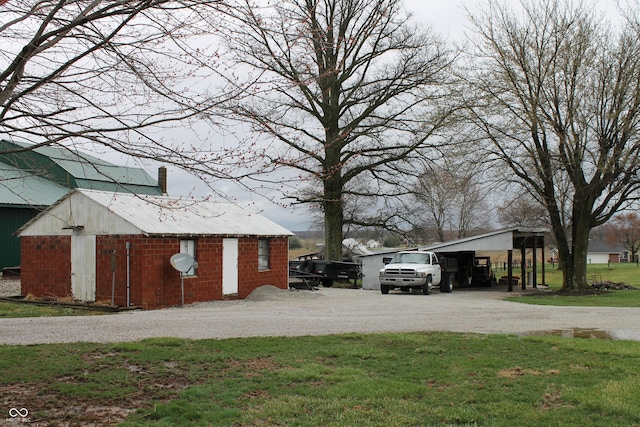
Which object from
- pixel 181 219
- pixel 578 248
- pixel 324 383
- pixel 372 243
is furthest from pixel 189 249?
pixel 372 243

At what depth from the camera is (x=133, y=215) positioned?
20.0m

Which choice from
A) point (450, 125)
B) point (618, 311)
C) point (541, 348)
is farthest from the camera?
point (450, 125)

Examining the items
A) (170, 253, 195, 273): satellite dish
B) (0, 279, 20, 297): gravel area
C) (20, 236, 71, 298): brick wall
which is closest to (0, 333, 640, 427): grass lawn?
(170, 253, 195, 273): satellite dish

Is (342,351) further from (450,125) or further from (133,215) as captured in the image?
(450,125)

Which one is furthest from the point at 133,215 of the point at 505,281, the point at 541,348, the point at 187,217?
the point at 505,281

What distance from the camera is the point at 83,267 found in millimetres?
20578

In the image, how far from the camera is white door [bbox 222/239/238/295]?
22.8 metres

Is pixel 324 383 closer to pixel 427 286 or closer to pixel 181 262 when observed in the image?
pixel 181 262

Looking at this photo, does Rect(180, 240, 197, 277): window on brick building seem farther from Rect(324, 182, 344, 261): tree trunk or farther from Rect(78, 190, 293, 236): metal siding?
Rect(324, 182, 344, 261): tree trunk

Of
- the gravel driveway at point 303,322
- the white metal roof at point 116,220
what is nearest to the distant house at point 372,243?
the white metal roof at point 116,220

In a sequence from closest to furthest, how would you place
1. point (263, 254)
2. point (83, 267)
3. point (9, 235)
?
point (83, 267), point (263, 254), point (9, 235)

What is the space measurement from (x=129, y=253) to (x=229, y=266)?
465 cm

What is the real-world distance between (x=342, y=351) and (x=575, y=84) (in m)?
22.5

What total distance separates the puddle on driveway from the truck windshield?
13929mm
